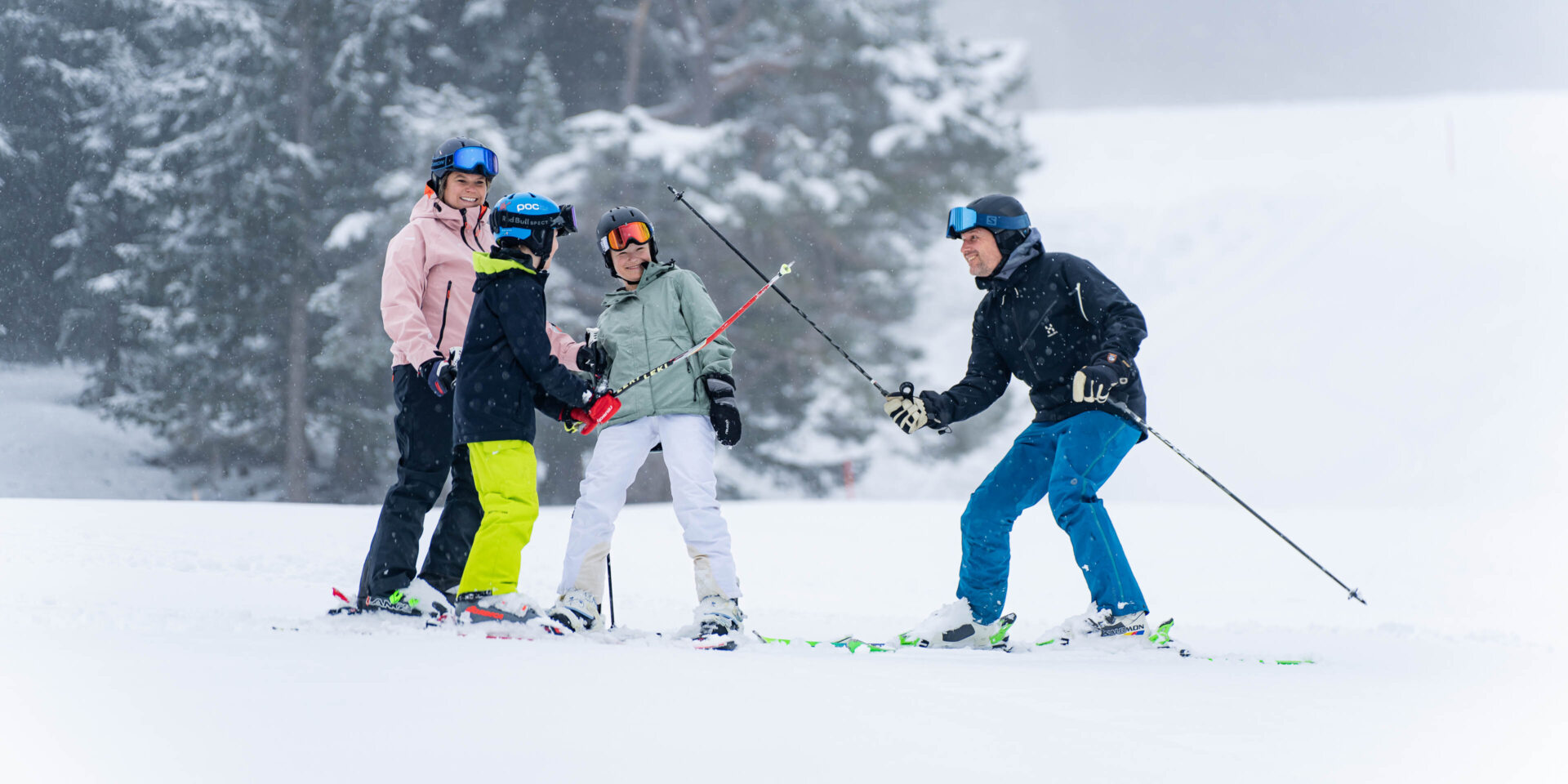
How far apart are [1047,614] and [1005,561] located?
206cm

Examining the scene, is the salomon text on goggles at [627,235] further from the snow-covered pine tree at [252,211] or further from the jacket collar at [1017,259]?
the snow-covered pine tree at [252,211]

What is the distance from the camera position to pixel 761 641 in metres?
4.05

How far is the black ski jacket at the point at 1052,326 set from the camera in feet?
14.0

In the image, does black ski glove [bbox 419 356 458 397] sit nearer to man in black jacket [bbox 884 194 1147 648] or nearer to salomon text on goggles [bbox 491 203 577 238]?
salomon text on goggles [bbox 491 203 577 238]

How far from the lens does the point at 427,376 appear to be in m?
4.18

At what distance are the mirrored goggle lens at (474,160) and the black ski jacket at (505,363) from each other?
1.54 ft

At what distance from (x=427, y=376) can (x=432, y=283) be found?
43 cm

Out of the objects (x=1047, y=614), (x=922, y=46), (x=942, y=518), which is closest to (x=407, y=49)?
(x=922, y=46)

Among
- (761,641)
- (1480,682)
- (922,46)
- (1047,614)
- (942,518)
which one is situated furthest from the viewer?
(922,46)

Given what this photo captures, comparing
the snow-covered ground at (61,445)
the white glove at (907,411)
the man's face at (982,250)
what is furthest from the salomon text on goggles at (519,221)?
the snow-covered ground at (61,445)

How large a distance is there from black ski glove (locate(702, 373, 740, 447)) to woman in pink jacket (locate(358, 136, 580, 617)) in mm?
574

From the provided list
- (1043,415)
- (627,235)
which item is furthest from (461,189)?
(1043,415)

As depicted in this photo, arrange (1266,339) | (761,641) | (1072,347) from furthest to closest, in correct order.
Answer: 1. (1266,339)
2. (1072,347)
3. (761,641)

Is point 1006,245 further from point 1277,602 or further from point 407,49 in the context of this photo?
point 407,49
